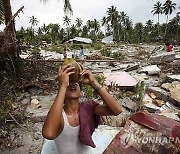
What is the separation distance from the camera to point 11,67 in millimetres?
6711

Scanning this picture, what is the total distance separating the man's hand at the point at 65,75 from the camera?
1690 mm

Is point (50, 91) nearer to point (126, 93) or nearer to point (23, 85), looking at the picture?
point (23, 85)

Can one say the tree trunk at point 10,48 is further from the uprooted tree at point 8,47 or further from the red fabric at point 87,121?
the red fabric at point 87,121

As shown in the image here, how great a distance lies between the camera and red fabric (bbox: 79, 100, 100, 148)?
1857 mm

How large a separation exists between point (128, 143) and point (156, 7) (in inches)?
2344

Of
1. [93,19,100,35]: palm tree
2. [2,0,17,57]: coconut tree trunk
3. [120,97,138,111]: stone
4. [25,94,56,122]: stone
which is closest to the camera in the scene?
[25,94,56,122]: stone

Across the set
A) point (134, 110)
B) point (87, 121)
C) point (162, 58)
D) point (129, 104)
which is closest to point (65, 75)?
point (87, 121)

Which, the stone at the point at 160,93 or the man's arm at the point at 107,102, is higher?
the man's arm at the point at 107,102

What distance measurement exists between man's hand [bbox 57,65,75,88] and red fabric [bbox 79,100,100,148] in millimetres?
318

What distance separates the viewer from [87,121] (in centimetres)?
190

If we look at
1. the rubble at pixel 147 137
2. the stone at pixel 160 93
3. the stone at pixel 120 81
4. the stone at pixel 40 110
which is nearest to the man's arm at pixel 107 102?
the rubble at pixel 147 137

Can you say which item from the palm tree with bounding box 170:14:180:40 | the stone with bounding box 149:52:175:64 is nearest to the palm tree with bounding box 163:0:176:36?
the palm tree with bounding box 170:14:180:40

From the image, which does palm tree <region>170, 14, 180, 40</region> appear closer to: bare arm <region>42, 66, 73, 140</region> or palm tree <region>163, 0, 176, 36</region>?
palm tree <region>163, 0, 176, 36</region>

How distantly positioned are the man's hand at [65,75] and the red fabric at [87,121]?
318mm
